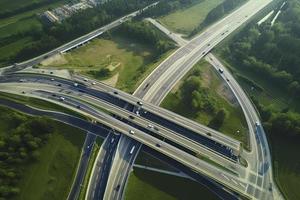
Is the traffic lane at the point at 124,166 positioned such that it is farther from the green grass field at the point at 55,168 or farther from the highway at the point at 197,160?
the green grass field at the point at 55,168

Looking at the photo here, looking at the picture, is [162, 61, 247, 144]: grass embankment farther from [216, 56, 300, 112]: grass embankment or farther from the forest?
the forest

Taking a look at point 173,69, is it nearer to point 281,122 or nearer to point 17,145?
point 281,122

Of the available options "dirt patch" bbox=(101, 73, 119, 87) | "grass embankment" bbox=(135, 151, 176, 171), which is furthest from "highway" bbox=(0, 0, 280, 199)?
"dirt patch" bbox=(101, 73, 119, 87)

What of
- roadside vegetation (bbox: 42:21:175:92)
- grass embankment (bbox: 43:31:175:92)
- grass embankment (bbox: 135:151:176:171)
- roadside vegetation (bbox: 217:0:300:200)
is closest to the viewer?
grass embankment (bbox: 135:151:176:171)

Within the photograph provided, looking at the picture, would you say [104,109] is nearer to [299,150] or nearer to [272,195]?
[272,195]

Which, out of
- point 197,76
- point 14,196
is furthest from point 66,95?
point 197,76

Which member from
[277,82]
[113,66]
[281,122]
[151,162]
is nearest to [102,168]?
[151,162]

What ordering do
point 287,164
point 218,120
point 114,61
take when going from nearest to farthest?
point 287,164 < point 218,120 < point 114,61
